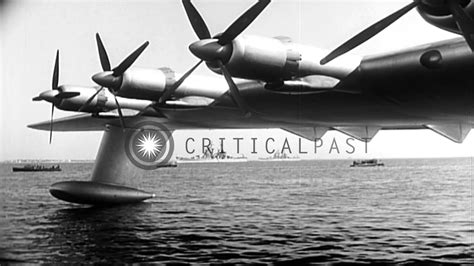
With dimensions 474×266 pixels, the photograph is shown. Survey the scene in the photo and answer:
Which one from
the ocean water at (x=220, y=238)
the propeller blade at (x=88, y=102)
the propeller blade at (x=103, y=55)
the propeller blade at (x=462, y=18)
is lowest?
the ocean water at (x=220, y=238)

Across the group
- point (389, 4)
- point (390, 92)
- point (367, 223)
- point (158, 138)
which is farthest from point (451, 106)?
point (158, 138)

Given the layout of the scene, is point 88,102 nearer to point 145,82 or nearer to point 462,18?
point 145,82

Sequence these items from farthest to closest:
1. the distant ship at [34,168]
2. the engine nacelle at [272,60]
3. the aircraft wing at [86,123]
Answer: the distant ship at [34,168]
the aircraft wing at [86,123]
the engine nacelle at [272,60]

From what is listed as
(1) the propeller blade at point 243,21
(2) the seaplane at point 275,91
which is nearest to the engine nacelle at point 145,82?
(2) the seaplane at point 275,91

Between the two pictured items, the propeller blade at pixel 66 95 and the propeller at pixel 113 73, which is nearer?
the propeller at pixel 113 73

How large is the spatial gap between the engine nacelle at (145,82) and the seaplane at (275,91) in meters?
0.03

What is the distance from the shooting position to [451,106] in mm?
14391

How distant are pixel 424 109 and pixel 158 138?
14.5m

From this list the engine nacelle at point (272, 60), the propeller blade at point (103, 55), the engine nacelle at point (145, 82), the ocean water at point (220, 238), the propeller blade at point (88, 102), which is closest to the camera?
the engine nacelle at point (272, 60)

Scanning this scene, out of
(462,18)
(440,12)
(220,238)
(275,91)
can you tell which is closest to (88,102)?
(220,238)

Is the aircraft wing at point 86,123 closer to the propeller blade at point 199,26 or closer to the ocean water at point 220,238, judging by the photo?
the ocean water at point 220,238

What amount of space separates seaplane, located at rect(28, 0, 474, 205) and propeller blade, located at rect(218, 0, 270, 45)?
0.07 feet

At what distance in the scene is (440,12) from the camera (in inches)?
332

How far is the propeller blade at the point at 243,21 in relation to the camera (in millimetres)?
10784
